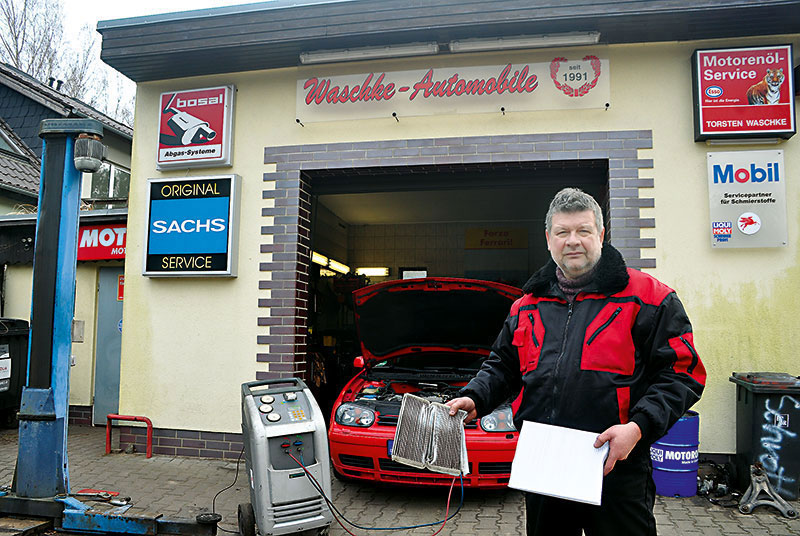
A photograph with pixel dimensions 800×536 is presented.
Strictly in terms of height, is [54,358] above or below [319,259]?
below

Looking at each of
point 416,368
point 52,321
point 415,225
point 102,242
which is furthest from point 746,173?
point 102,242

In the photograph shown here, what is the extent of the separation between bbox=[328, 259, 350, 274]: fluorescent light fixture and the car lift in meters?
6.89

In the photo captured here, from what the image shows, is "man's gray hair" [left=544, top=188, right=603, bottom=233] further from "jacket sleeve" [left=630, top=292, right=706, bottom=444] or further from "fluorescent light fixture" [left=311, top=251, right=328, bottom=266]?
"fluorescent light fixture" [left=311, top=251, right=328, bottom=266]

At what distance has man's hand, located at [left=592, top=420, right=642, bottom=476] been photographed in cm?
200

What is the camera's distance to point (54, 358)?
176 inches

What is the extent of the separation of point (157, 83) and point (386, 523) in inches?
228

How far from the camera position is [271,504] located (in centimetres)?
378

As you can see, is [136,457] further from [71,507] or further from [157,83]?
[157,83]

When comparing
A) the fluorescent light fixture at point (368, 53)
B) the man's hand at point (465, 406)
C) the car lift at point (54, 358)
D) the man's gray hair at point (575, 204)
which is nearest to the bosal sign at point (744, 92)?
the fluorescent light fixture at point (368, 53)

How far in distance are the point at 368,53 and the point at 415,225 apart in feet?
22.8

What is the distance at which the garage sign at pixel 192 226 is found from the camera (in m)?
6.43

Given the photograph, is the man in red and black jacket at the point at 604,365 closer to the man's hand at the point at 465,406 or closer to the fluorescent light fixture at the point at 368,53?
the man's hand at the point at 465,406

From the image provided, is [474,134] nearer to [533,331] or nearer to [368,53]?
[368,53]

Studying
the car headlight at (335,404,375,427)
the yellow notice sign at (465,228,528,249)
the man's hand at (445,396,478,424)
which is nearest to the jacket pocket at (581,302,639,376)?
the man's hand at (445,396,478,424)
